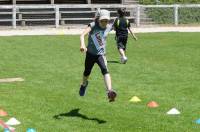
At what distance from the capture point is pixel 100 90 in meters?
12.7

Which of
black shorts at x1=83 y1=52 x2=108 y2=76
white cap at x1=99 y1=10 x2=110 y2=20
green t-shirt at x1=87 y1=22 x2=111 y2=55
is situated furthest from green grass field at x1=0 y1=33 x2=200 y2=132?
white cap at x1=99 y1=10 x2=110 y2=20

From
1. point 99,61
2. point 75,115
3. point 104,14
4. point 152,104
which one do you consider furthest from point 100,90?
point 104,14

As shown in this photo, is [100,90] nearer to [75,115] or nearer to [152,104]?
[152,104]

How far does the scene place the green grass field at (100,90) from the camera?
31.1 ft

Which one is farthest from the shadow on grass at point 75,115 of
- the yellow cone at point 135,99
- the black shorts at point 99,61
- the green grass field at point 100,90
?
the yellow cone at point 135,99

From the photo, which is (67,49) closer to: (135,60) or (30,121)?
(135,60)

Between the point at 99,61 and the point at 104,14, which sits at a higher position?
the point at 104,14

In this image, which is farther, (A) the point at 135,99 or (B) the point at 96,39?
(A) the point at 135,99

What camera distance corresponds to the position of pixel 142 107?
10.7 m

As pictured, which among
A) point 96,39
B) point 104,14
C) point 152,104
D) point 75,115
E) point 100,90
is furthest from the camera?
point 100,90

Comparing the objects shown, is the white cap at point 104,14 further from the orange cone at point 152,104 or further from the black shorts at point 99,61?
the orange cone at point 152,104

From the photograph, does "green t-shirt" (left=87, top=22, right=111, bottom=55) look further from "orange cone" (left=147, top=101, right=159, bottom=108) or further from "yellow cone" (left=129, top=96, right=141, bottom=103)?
"yellow cone" (left=129, top=96, right=141, bottom=103)

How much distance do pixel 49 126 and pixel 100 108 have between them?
Answer: 1692 millimetres

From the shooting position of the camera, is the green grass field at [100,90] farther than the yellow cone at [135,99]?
No
